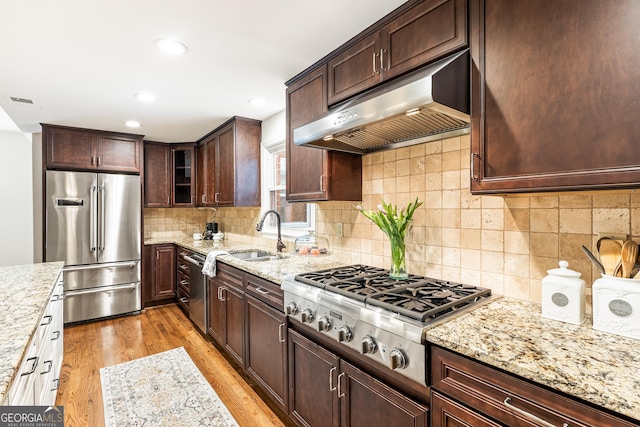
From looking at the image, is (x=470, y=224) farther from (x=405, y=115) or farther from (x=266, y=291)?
(x=266, y=291)

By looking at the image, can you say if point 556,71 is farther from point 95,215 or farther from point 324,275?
point 95,215

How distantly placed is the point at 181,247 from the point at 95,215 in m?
1.04

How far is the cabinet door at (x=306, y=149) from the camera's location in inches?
84.8

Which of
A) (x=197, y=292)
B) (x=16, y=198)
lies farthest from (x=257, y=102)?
(x=16, y=198)

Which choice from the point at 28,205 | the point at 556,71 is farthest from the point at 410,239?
the point at 28,205

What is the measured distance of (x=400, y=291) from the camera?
1563 mm

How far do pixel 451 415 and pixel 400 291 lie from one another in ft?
1.93

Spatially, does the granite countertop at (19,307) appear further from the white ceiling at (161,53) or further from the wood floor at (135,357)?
the white ceiling at (161,53)

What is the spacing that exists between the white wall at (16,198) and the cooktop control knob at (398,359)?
5439 millimetres

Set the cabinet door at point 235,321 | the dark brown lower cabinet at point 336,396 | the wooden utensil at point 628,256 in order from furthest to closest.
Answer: the cabinet door at point 235,321 → the dark brown lower cabinet at point 336,396 → the wooden utensil at point 628,256

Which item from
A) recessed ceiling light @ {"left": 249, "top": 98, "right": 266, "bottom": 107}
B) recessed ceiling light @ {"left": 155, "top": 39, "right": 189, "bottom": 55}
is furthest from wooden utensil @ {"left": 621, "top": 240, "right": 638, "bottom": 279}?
recessed ceiling light @ {"left": 249, "top": 98, "right": 266, "bottom": 107}

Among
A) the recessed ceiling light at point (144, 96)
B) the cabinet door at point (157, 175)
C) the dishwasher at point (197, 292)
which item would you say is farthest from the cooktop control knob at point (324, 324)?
the cabinet door at point (157, 175)

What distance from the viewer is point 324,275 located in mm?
1903

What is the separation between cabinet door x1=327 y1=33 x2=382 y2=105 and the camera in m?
1.73
